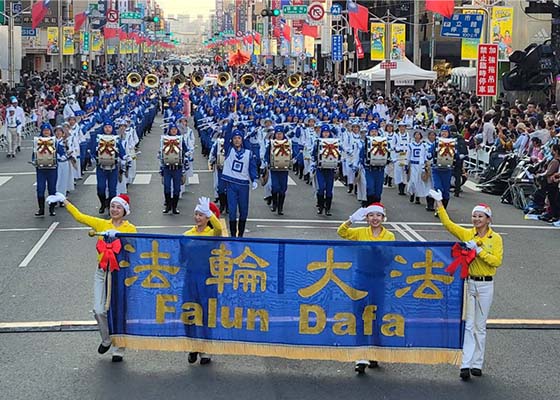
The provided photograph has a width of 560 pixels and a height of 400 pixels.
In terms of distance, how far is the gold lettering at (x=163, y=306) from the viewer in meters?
9.00

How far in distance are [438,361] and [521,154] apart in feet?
45.1

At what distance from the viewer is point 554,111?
27469mm

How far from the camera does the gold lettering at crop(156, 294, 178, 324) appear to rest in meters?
9.00

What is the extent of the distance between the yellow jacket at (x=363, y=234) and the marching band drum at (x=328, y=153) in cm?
936

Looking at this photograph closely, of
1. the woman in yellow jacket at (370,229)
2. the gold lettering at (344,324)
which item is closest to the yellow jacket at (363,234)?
the woman in yellow jacket at (370,229)

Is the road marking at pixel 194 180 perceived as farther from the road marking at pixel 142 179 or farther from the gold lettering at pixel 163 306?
the gold lettering at pixel 163 306

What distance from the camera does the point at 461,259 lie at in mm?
8633

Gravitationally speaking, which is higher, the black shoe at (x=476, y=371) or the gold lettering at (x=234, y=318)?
the gold lettering at (x=234, y=318)

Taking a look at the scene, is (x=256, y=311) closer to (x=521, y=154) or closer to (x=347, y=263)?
(x=347, y=263)

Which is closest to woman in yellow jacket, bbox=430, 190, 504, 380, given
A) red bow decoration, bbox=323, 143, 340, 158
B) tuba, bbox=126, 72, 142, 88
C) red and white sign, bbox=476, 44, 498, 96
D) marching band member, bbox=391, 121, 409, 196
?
red bow decoration, bbox=323, 143, 340, 158

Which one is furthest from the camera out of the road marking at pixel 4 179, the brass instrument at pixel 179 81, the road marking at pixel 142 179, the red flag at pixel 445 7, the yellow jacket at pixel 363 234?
the brass instrument at pixel 179 81

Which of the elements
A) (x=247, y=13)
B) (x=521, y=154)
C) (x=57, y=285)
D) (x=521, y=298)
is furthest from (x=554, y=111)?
(x=247, y=13)

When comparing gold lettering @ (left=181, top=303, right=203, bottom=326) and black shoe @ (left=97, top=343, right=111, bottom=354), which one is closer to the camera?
gold lettering @ (left=181, top=303, right=203, bottom=326)

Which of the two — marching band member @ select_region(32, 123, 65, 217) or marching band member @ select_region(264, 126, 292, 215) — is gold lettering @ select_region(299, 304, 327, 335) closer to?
marching band member @ select_region(264, 126, 292, 215)
